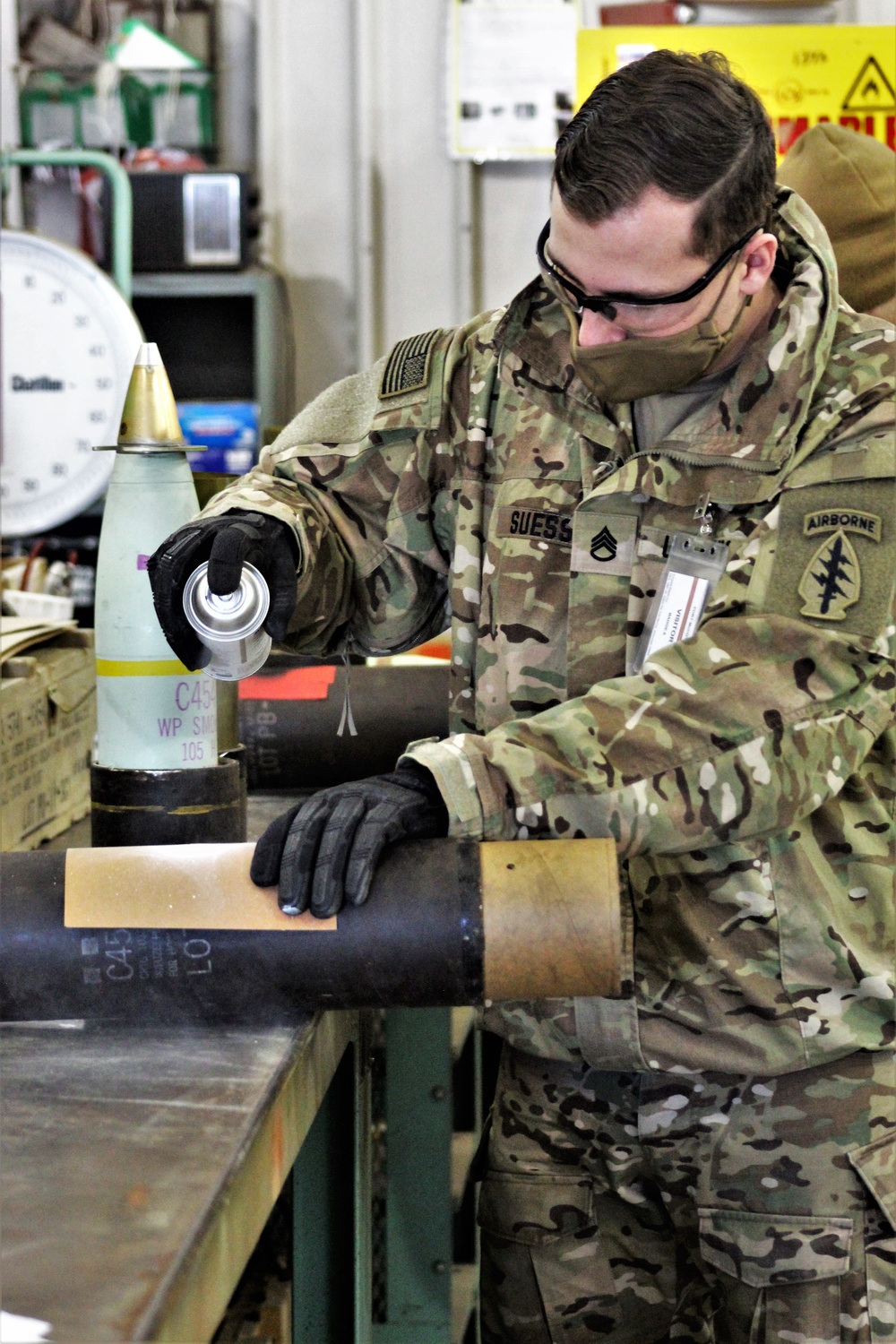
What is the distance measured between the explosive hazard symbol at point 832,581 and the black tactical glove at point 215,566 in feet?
1.30

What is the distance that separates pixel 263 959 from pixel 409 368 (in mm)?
596

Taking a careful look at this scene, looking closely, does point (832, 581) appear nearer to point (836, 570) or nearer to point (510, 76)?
point (836, 570)

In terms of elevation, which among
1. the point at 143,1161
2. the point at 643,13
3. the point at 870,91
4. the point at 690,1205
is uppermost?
the point at 643,13

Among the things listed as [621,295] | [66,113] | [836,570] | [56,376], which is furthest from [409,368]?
[66,113]

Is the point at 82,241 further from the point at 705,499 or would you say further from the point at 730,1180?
the point at 730,1180

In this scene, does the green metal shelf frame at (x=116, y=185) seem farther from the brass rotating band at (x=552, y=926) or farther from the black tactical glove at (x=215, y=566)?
the brass rotating band at (x=552, y=926)

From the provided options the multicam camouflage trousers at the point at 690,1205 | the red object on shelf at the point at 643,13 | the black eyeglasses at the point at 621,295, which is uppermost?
the red object on shelf at the point at 643,13

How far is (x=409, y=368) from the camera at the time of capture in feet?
4.40

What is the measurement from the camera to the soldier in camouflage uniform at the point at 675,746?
1057 millimetres

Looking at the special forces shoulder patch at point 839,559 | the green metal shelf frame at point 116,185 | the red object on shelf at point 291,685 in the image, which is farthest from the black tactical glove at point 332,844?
the green metal shelf frame at point 116,185

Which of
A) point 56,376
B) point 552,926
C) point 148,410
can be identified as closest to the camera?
point 552,926

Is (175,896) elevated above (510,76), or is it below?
below

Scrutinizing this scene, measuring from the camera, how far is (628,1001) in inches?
45.6

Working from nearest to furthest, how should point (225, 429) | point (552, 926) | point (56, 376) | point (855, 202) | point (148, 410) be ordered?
point (552, 926), point (148, 410), point (855, 202), point (56, 376), point (225, 429)
